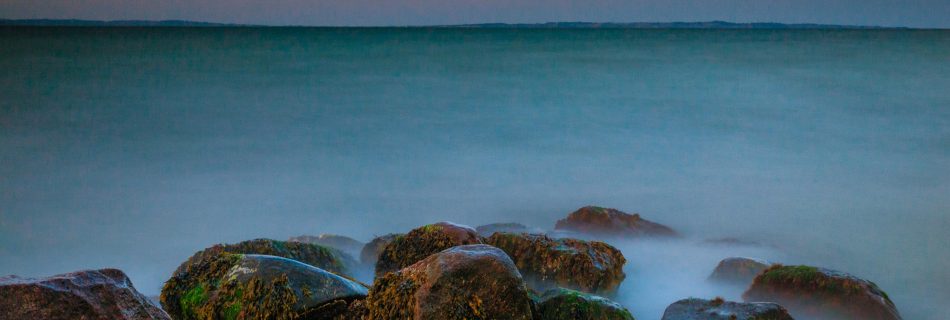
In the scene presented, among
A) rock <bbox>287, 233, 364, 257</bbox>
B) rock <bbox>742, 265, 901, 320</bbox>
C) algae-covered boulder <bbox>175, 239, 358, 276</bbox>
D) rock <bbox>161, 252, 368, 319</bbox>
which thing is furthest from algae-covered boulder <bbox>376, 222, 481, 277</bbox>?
rock <bbox>742, 265, 901, 320</bbox>

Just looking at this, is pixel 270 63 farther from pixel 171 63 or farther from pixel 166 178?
pixel 166 178

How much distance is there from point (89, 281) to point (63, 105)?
20.0 metres

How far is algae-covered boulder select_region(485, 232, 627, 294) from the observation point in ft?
19.1

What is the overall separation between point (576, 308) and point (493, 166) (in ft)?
31.1

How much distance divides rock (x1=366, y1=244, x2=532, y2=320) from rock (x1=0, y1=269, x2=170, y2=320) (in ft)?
3.93

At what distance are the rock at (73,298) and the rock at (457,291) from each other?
1.20 meters

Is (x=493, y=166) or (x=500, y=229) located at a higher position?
(x=493, y=166)

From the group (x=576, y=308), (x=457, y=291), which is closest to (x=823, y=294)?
(x=576, y=308)

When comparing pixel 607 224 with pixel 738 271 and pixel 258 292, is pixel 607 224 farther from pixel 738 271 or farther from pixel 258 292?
pixel 258 292

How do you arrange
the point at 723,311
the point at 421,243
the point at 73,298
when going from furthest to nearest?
the point at 421,243 → the point at 723,311 → the point at 73,298

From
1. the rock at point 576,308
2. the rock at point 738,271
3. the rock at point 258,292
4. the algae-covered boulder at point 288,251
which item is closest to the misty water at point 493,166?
the rock at point 738,271

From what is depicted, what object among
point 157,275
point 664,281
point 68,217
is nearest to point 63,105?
point 68,217

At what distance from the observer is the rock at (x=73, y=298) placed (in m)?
2.92

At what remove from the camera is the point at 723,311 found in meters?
4.90
